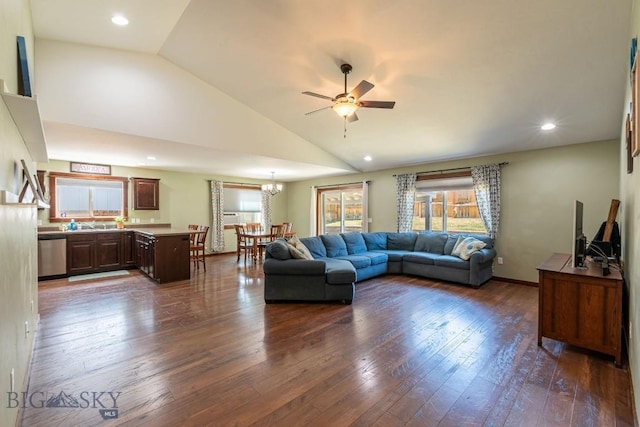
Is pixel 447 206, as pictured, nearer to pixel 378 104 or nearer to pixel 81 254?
pixel 378 104

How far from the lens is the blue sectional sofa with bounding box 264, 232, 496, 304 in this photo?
12.8 ft

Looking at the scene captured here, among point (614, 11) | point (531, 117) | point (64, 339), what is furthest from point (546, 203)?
point (64, 339)

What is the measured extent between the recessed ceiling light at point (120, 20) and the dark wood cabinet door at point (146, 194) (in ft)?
13.7

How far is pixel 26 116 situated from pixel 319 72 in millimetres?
2925

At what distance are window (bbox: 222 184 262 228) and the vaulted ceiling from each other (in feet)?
10.6

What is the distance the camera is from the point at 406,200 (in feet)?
21.3

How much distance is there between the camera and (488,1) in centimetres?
239

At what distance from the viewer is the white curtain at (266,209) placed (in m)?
9.09

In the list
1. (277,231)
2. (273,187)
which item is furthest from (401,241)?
(273,187)

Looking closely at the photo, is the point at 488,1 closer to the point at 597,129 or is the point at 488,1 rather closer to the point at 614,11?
the point at 614,11

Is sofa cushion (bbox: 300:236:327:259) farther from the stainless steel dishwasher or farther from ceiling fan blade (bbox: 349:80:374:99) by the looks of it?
the stainless steel dishwasher

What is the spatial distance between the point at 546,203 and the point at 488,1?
12.5 ft

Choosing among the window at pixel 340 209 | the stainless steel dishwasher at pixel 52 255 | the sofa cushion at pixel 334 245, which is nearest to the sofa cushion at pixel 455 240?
the sofa cushion at pixel 334 245

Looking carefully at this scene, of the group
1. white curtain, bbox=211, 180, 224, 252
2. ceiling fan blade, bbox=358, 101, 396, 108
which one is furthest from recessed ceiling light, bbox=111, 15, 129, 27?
white curtain, bbox=211, 180, 224, 252
